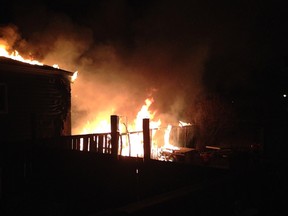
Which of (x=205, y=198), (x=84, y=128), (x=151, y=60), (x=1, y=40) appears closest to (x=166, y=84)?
(x=151, y=60)

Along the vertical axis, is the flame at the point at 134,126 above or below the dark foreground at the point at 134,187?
above

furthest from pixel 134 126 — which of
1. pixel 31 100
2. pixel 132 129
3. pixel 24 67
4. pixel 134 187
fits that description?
pixel 134 187

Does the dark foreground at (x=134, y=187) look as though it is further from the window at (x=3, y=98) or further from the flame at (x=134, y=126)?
the window at (x=3, y=98)

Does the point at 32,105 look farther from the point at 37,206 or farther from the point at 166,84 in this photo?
the point at 166,84

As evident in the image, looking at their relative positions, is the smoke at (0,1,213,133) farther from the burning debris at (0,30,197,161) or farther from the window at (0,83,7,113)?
the window at (0,83,7,113)

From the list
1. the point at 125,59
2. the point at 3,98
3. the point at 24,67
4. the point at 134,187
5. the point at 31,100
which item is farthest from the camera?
the point at 125,59

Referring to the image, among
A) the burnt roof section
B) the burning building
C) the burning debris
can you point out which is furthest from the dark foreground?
the burnt roof section

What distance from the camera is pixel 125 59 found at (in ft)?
63.7

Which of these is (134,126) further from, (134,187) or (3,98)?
(134,187)

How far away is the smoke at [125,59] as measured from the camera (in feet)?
55.4

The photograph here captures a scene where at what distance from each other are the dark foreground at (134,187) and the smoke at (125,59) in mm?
11201

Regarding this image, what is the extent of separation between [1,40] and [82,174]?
442 inches

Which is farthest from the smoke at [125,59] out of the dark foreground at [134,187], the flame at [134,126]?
the dark foreground at [134,187]

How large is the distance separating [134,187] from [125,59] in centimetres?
1627
